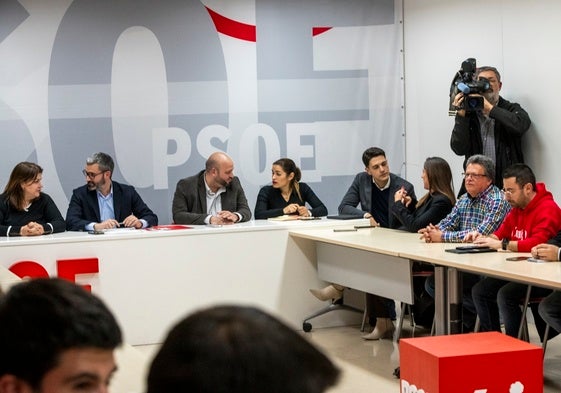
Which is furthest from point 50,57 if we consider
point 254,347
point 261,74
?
point 254,347

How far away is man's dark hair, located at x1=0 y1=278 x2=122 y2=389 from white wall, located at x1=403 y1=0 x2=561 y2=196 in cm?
619

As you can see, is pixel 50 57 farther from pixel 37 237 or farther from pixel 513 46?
pixel 513 46

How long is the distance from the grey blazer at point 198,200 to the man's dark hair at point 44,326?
6.16 metres

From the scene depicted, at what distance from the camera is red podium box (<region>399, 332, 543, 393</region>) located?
404cm

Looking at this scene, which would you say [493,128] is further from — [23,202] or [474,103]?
[23,202]

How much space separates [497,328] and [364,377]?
0.85m

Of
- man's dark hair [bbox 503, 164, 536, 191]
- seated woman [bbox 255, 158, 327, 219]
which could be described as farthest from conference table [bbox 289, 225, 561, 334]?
seated woman [bbox 255, 158, 327, 219]

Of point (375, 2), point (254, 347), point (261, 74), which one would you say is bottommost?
point (254, 347)

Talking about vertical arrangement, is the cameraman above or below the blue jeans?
above

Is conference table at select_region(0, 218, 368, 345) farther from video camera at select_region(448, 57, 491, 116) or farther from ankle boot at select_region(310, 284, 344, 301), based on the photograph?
video camera at select_region(448, 57, 491, 116)

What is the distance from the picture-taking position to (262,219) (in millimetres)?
7613

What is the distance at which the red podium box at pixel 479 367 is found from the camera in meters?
4.04

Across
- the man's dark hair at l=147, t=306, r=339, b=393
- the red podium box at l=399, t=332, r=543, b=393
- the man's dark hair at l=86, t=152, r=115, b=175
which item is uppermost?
the man's dark hair at l=86, t=152, r=115, b=175

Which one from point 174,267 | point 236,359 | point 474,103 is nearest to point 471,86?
point 474,103
